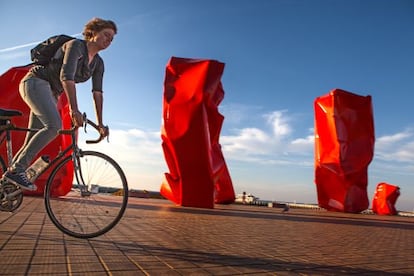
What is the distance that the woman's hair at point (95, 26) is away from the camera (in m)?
3.46

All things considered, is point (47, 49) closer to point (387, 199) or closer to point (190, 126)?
point (190, 126)

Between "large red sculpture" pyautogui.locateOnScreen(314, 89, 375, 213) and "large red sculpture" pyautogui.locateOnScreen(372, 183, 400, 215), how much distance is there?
5002mm

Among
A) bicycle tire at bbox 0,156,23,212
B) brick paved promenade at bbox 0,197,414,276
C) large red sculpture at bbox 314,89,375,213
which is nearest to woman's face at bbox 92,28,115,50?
bicycle tire at bbox 0,156,23,212

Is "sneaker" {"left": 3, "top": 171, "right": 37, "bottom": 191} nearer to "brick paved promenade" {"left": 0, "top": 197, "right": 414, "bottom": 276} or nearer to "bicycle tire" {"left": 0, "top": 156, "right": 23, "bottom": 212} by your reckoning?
"bicycle tire" {"left": 0, "top": 156, "right": 23, "bottom": 212}

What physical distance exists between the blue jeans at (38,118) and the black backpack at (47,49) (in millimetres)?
192

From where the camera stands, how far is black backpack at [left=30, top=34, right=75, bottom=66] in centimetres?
340

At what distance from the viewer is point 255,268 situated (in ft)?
9.59

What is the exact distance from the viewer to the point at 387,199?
20.4 metres

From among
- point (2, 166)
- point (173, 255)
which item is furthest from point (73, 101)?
point (173, 255)

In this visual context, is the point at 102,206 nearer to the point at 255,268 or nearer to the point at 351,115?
the point at 255,268

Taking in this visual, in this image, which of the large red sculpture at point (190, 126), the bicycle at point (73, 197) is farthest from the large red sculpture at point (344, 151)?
the bicycle at point (73, 197)

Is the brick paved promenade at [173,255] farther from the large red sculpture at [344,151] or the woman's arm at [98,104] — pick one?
the large red sculpture at [344,151]

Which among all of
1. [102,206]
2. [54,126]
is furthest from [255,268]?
[54,126]

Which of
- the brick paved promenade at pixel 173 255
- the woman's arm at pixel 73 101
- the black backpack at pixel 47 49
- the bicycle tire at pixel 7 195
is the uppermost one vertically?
the black backpack at pixel 47 49
